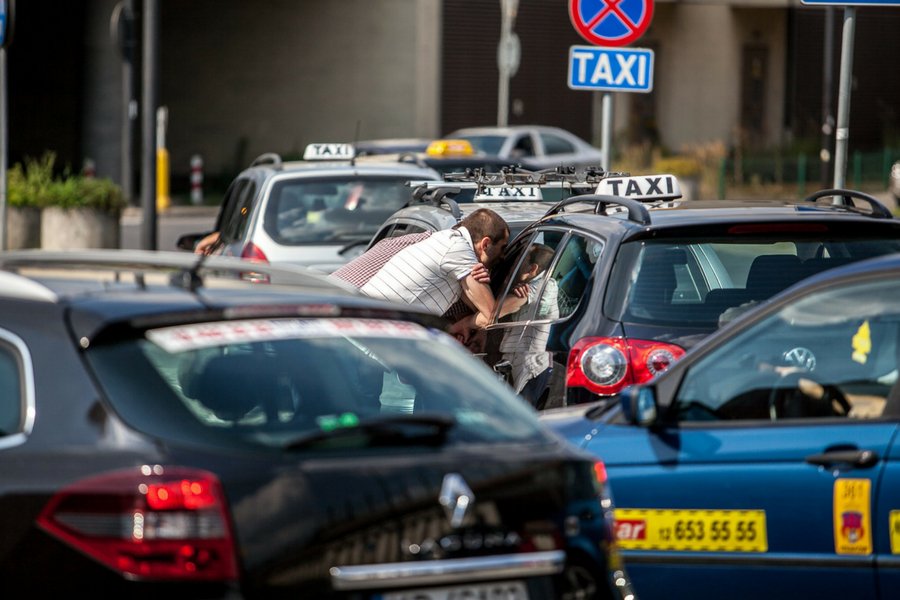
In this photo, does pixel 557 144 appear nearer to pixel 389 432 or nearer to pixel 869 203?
pixel 869 203

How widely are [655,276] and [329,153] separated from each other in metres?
7.86

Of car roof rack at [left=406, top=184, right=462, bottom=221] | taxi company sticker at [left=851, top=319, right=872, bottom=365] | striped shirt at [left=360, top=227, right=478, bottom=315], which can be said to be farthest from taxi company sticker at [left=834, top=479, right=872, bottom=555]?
car roof rack at [left=406, top=184, right=462, bottom=221]

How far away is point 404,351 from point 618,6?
760 centimetres

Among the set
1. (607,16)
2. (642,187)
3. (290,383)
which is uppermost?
(607,16)

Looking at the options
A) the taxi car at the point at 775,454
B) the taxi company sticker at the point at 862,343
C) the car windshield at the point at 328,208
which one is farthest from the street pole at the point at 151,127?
the taxi company sticker at the point at 862,343

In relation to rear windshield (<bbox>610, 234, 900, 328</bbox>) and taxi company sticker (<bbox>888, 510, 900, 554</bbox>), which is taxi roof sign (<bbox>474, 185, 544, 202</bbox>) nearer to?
rear windshield (<bbox>610, 234, 900, 328</bbox>)

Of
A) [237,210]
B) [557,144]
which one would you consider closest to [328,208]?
[237,210]

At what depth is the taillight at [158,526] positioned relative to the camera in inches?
126

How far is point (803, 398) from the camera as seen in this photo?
491 centimetres

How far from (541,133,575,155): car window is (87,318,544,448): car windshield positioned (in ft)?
78.7

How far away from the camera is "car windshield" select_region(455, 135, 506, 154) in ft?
88.9

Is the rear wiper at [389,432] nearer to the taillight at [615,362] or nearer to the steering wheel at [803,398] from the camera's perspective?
the steering wheel at [803,398]

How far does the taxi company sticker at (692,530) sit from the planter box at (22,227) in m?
15.9

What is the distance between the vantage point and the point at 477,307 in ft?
26.1
